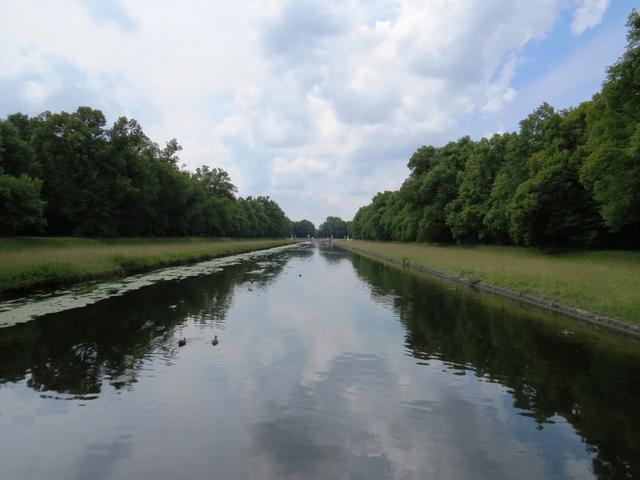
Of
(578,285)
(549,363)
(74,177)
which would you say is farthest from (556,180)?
(74,177)

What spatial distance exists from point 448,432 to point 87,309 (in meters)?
15.0

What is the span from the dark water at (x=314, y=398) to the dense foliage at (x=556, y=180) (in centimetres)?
1899

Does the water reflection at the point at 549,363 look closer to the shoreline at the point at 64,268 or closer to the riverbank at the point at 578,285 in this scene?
the riverbank at the point at 578,285

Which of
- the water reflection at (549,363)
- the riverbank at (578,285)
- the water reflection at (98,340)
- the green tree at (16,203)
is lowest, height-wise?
the water reflection at (549,363)

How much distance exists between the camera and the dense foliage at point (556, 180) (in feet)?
90.9

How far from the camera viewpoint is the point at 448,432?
701 centimetres

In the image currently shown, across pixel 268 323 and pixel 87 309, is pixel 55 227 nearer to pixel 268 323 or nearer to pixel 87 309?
pixel 87 309

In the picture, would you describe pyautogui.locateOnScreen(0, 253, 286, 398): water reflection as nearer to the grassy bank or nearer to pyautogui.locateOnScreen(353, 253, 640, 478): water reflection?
the grassy bank

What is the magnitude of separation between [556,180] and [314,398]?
36.9m

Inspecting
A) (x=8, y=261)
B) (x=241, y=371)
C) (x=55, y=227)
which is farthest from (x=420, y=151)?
(x=241, y=371)

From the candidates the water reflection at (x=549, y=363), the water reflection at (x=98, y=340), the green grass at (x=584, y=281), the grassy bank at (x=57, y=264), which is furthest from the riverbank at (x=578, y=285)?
the grassy bank at (x=57, y=264)

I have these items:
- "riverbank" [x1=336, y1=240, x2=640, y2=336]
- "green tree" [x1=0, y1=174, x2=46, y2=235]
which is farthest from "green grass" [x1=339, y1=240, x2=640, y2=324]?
"green tree" [x1=0, y1=174, x2=46, y2=235]

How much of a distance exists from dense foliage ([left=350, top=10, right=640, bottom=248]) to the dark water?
19.0 meters

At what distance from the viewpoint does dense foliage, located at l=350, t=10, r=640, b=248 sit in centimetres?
2772
